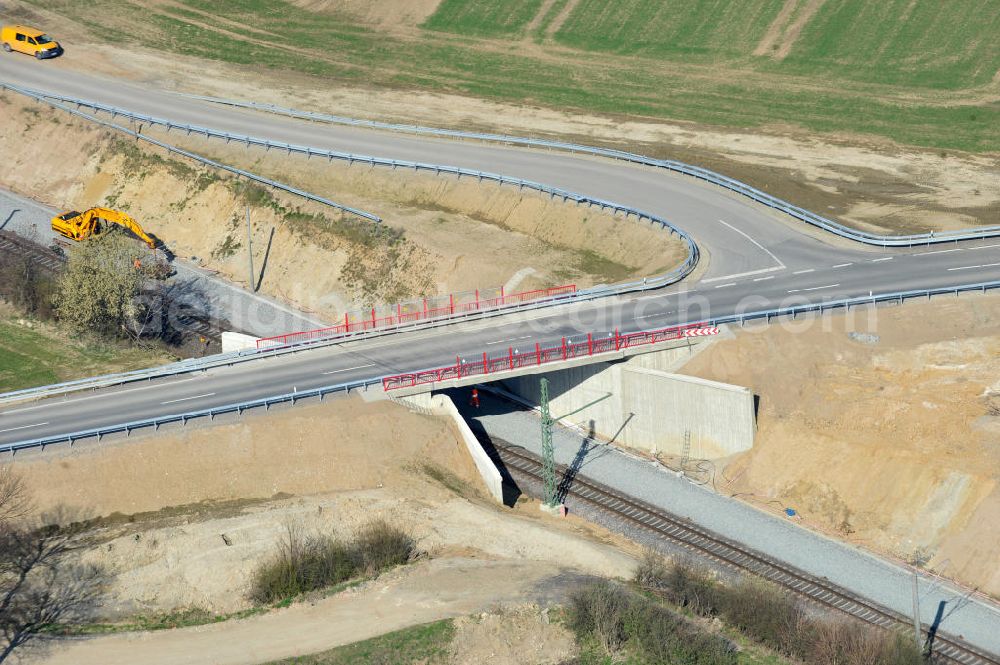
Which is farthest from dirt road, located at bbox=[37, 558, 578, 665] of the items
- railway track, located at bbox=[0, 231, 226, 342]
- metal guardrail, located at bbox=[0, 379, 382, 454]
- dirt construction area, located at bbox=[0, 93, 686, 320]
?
railway track, located at bbox=[0, 231, 226, 342]

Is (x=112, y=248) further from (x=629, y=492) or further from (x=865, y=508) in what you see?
(x=865, y=508)

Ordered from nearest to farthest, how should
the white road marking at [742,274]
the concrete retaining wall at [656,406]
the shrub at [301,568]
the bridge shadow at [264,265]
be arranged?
the shrub at [301,568] < the concrete retaining wall at [656,406] < the white road marking at [742,274] < the bridge shadow at [264,265]

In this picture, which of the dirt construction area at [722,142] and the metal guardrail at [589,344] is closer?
the metal guardrail at [589,344]

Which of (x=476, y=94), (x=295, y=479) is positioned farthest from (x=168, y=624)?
(x=476, y=94)

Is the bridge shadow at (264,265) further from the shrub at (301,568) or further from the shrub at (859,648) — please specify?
the shrub at (859,648)

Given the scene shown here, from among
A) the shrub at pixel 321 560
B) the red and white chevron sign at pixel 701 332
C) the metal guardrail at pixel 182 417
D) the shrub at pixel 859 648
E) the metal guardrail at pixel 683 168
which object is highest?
the metal guardrail at pixel 683 168

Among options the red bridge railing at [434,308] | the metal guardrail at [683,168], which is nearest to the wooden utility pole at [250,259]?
the red bridge railing at [434,308]

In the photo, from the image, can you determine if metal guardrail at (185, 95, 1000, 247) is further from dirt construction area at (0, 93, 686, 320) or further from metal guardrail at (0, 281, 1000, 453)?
metal guardrail at (0, 281, 1000, 453)
